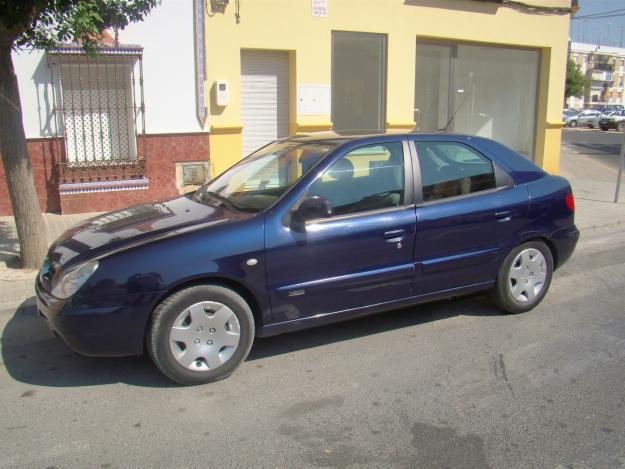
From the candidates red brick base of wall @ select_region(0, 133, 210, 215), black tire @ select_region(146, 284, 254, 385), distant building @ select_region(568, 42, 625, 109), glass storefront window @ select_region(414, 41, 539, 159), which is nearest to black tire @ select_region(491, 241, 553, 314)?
black tire @ select_region(146, 284, 254, 385)

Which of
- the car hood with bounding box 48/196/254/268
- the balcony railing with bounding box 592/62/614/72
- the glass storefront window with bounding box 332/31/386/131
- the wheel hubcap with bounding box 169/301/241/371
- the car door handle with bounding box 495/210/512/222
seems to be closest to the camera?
the wheel hubcap with bounding box 169/301/241/371

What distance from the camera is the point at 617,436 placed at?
10.6ft

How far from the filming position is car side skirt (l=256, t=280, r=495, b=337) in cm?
407

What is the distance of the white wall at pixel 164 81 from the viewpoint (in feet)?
28.4

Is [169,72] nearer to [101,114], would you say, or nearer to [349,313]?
[101,114]

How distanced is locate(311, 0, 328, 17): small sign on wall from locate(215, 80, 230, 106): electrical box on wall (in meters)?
2.09

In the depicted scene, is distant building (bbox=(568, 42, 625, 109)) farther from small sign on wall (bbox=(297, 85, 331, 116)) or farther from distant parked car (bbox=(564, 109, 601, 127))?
small sign on wall (bbox=(297, 85, 331, 116))

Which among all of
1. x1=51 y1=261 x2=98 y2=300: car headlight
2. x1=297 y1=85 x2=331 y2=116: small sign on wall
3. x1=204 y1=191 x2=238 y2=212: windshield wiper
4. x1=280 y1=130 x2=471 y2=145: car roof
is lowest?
x1=51 y1=261 x2=98 y2=300: car headlight

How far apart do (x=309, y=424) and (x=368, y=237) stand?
140 cm

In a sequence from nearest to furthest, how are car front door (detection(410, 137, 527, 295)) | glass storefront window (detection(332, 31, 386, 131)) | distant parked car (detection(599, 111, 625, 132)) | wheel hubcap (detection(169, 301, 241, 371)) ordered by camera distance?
wheel hubcap (detection(169, 301, 241, 371))
car front door (detection(410, 137, 527, 295))
glass storefront window (detection(332, 31, 386, 131))
distant parked car (detection(599, 111, 625, 132))

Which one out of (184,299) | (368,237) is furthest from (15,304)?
(368,237)

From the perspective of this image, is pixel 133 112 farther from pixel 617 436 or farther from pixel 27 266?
pixel 617 436

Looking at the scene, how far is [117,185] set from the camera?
9070mm

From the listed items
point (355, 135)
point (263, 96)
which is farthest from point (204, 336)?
point (263, 96)
